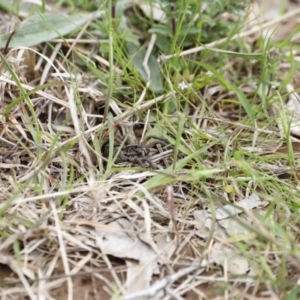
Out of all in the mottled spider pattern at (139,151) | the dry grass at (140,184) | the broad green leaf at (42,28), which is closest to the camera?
the dry grass at (140,184)

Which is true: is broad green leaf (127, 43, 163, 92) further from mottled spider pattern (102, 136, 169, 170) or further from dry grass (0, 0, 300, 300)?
mottled spider pattern (102, 136, 169, 170)

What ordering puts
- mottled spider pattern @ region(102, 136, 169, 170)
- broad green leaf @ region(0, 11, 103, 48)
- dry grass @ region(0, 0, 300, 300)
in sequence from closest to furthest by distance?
dry grass @ region(0, 0, 300, 300), mottled spider pattern @ region(102, 136, 169, 170), broad green leaf @ region(0, 11, 103, 48)

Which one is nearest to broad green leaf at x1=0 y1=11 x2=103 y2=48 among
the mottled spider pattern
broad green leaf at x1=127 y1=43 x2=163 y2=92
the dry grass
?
the dry grass

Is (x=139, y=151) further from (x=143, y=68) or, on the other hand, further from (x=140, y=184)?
(x=143, y=68)

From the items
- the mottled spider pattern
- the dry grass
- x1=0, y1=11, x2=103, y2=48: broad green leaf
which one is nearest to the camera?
the dry grass

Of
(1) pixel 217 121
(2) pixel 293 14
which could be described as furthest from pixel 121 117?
(2) pixel 293 14

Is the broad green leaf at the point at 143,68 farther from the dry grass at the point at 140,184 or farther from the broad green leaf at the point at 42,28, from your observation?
the broad green leaf at the point at 42,28

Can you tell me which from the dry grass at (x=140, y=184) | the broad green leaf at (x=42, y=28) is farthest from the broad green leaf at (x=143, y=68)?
the broad green leaf at (x=42, y=28)
